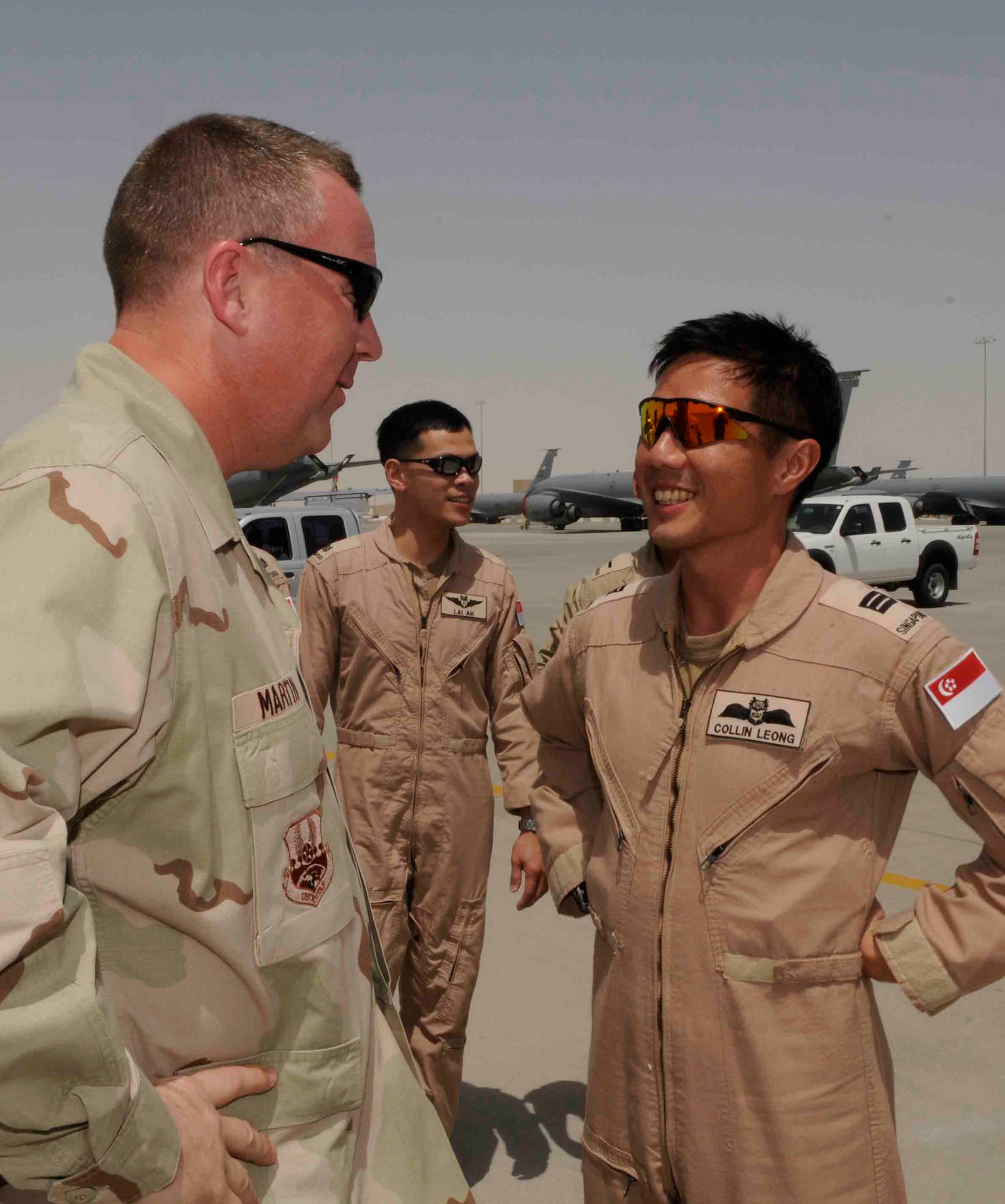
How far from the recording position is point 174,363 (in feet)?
5.05

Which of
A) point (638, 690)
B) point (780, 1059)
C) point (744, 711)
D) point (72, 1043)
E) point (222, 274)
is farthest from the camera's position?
point (638, 690)

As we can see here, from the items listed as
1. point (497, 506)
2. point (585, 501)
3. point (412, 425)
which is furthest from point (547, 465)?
point (412, 425)

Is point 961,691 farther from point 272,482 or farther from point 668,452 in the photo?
point 272,482

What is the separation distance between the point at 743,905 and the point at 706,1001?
20 centimetres

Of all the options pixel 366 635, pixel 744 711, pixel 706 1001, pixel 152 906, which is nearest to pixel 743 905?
pixel 706 1001

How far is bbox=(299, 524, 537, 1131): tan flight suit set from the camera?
3.82 meters

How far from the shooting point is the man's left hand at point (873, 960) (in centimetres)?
213

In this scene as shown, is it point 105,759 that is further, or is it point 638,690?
point 638,690

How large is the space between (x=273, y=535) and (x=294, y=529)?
0.31 m

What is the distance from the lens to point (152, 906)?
130cm

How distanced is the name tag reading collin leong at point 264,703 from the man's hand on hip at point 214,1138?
1.39 ft

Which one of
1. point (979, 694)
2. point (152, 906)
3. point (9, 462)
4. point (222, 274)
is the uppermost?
point (222, 274)

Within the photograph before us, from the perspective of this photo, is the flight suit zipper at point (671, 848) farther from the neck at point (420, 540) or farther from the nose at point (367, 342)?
the neck at point (420, 540)

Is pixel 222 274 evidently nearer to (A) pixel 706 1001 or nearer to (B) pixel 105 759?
(B) pixel 105 759
